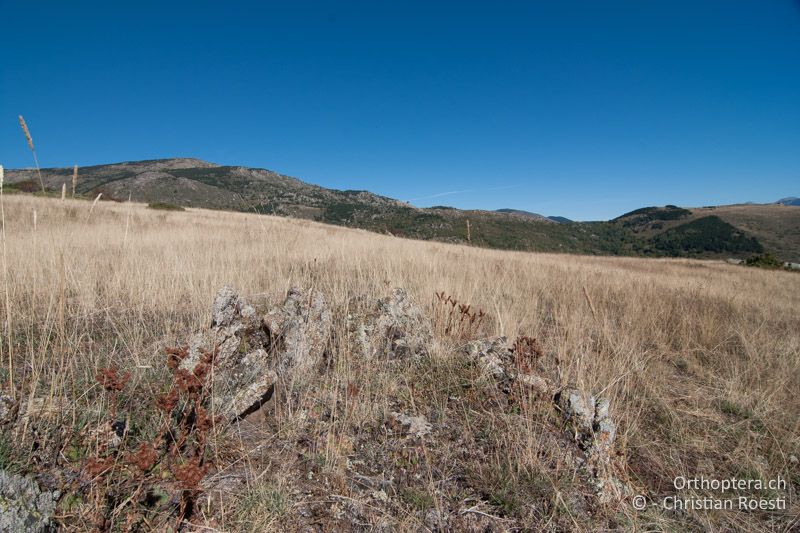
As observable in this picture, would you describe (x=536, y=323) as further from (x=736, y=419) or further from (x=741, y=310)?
(x=741, y=310)

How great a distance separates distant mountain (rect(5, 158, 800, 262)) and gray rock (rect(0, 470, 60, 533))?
Answer: 48766 millimetres

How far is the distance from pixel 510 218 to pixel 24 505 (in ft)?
333

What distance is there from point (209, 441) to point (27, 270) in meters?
4.21

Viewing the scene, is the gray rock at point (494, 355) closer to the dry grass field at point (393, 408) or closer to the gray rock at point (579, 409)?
the dry grass field at point (393, 408)

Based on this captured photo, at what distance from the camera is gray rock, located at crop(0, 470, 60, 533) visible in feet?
3.42

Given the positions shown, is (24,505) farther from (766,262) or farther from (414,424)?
(766,262)

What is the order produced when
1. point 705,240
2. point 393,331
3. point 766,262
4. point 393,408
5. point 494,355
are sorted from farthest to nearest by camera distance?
1. point 705,240
2. point 766,262
3. point 393,331
4. point 494,355
5. point 393,408

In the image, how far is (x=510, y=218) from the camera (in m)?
94.9

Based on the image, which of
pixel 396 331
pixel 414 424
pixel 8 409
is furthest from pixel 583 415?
pixel 8 409

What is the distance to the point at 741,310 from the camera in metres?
5.72

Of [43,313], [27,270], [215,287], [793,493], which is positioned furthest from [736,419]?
[27,270]

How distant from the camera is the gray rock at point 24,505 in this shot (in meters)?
1.04

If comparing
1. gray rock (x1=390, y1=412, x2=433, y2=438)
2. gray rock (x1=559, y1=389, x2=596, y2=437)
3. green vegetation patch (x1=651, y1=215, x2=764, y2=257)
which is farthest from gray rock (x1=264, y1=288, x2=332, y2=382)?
green vegetation patch (x1=651, y1=215, x2=764, y2=257)

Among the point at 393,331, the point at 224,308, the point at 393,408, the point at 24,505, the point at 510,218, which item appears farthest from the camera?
the point at 510,218
